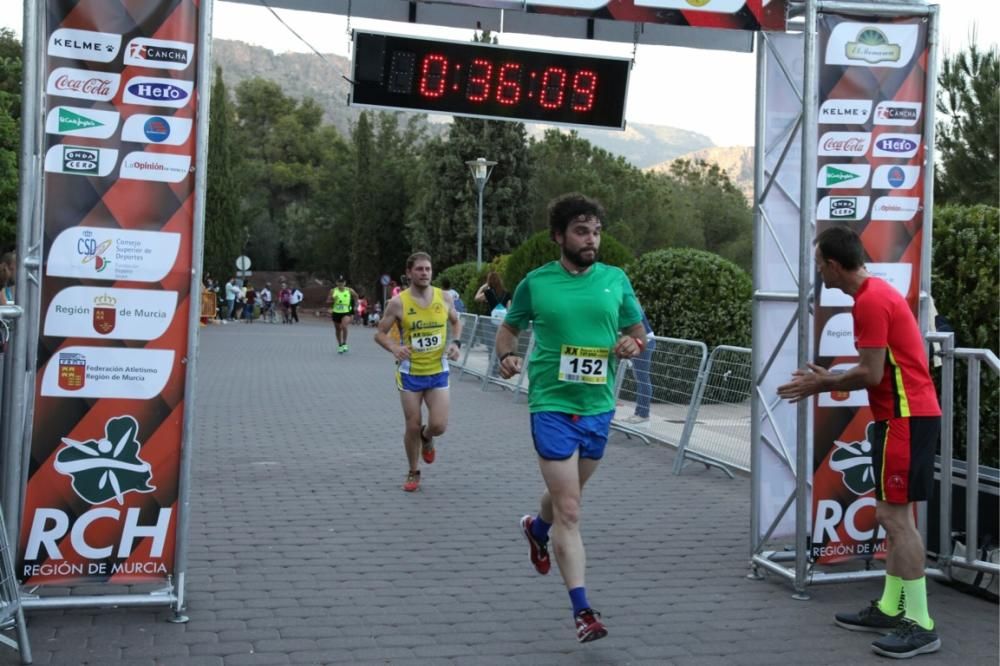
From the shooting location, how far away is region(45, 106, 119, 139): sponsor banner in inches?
225

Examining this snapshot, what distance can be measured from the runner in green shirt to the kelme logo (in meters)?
1.94

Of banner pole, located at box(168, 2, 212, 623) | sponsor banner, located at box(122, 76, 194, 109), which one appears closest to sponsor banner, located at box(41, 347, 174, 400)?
banner pole, located at box(168, 2, 212, 623)

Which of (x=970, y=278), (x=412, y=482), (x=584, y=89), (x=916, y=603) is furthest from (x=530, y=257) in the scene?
(x=916, y=603)

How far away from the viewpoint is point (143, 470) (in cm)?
602

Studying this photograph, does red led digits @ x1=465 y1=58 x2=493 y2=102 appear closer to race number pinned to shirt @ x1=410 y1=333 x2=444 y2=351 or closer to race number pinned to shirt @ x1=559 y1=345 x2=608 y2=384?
race number pinned to shirt @ x1=410 y1=333 x2=444 y2=351

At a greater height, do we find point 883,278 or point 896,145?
point 896,145

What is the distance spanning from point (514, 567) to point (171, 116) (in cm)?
323

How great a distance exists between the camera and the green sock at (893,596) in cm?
584

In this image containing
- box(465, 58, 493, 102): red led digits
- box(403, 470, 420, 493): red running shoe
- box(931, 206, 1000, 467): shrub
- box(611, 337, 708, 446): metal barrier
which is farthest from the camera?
box(611, 337, 708, 446): metal barrier

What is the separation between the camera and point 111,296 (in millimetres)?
5871

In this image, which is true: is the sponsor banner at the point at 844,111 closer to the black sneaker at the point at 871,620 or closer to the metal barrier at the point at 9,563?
the black sneaker at the point at 871,620

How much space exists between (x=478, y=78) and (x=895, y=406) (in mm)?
3846

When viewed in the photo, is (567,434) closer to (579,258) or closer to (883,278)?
(579,258)

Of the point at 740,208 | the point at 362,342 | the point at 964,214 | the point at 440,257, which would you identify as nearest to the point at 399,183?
the point at 440,257
